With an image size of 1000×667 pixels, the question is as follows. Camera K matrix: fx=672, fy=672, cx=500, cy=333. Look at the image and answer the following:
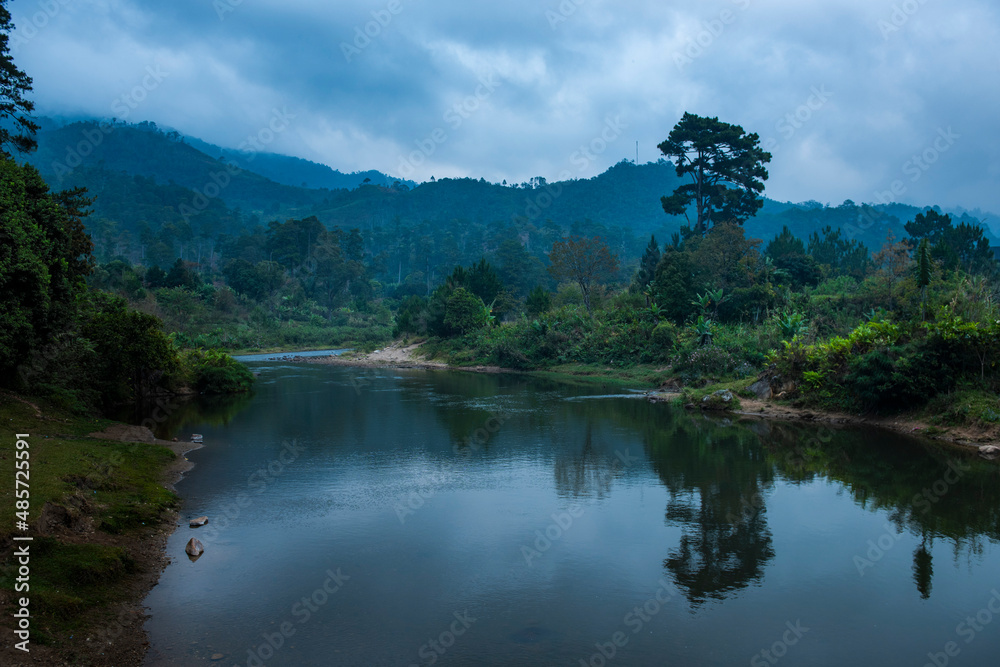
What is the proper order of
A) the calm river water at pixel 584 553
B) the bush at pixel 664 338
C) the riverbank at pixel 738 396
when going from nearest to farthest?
the calm river water at pixel 584 553
the riverbank at pixel 738 396
the bush at pixel 664 338

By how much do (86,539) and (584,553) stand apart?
25.2 feet

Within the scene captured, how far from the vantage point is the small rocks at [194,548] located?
10887 millimetres

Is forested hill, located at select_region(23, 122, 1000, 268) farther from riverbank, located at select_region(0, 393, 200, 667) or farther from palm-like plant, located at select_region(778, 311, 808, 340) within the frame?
riverbank, located at select_region(0, 393, 200, 667)

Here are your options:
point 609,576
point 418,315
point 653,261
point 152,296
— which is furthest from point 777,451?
point 152,296

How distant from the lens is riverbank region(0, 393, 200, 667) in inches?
297

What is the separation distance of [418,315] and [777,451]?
4608 cm

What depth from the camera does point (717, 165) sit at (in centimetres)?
5838

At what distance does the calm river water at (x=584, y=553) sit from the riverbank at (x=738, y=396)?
3.70 ft

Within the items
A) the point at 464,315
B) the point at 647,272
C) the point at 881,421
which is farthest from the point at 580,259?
the point at 881,421

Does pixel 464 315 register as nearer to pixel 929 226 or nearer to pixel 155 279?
pixel 155 279

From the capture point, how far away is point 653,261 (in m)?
Result: 58.1

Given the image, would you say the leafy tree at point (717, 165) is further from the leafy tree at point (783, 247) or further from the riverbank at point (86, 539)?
the riverbank at point (86, 539)

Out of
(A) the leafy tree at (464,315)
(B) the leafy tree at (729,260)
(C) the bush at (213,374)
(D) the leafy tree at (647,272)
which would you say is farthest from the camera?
(A) the leafy tree at (464,315)

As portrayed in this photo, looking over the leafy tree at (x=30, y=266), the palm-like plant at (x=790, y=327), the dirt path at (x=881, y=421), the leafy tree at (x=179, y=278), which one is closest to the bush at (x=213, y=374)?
the leafy tree at (x=30, y=266)
